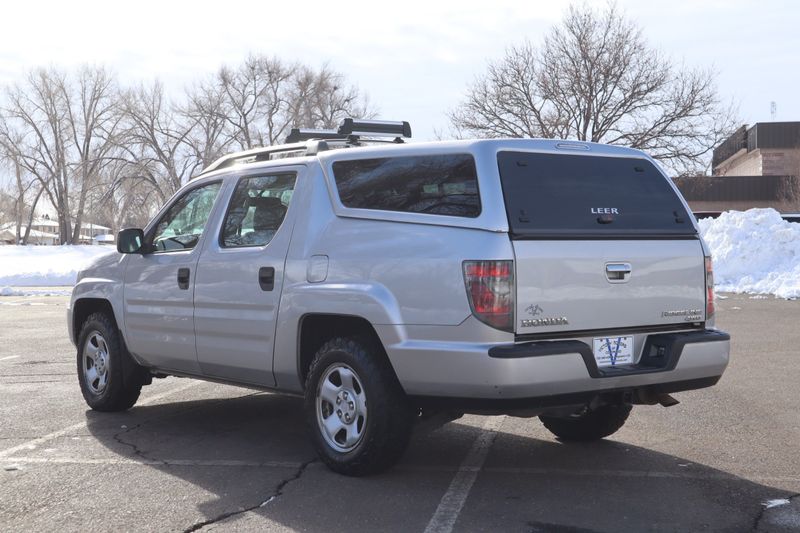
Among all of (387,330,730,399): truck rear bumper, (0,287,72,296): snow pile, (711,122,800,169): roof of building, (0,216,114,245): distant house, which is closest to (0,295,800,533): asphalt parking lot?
(387,330,730,399): truck rear bumper

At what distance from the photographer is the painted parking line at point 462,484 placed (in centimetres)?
474

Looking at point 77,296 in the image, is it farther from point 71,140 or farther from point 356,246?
point 71,140

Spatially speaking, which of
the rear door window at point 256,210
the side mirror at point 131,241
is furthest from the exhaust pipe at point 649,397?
the side mirror at point 131,241

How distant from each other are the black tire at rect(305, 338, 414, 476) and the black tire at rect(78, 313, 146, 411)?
2401 millimetres

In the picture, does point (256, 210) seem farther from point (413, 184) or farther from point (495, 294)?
point (495, 294)

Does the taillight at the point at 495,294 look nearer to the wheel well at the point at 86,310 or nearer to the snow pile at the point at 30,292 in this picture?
the wheel well at the point at 86,310

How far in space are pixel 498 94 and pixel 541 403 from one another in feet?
122

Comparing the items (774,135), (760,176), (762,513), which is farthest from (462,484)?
(774,135)

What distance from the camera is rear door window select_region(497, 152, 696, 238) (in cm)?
521

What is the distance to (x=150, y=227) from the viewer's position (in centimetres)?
748

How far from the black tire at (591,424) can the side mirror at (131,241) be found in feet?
10.8

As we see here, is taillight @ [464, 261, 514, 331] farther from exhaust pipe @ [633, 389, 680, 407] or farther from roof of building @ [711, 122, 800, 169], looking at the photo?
roof of building @ [711, 122, 800, 169]

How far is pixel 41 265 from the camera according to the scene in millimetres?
38938

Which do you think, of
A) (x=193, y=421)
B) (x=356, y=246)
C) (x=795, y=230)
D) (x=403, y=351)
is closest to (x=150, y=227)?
(x=193, y=421)
